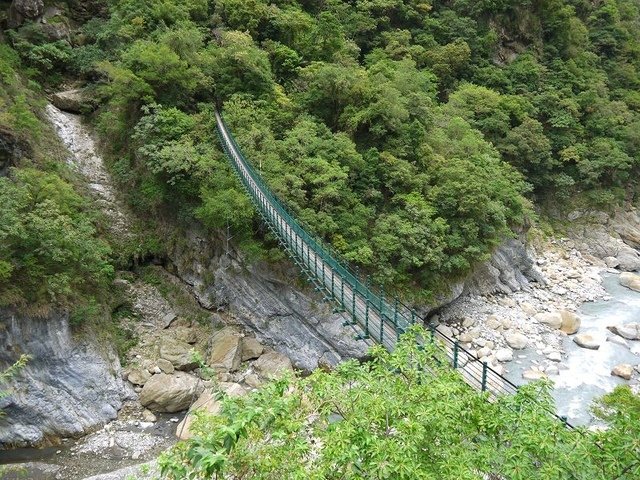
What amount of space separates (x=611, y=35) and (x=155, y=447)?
34400mm

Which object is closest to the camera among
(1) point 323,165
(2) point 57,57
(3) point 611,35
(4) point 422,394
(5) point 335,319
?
(4) point 422,394

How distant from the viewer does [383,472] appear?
9.05ft

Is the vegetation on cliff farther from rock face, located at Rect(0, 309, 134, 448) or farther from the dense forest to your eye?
rock face, located at Rect(0, 309, 134, 448)

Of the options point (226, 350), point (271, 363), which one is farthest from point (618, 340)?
point (226, 350)

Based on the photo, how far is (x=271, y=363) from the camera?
38.8 feet

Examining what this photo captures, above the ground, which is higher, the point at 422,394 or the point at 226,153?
the point at 422,394

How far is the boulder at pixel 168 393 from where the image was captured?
10352mm

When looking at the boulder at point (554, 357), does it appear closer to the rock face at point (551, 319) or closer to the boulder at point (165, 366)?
the rock face at point (551, 319)

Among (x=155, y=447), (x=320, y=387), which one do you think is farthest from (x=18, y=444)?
(x=320, y=387)

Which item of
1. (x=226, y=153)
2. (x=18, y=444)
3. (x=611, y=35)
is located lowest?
(x=18, y=444)

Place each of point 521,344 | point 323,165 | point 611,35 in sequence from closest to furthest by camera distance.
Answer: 1. point 323,165
2. point 521,344
3. point 611,35

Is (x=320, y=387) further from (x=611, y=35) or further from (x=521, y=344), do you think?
(x=611, y=35)

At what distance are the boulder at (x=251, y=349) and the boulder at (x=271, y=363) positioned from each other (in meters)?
0.17

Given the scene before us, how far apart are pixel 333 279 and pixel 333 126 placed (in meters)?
7.91
